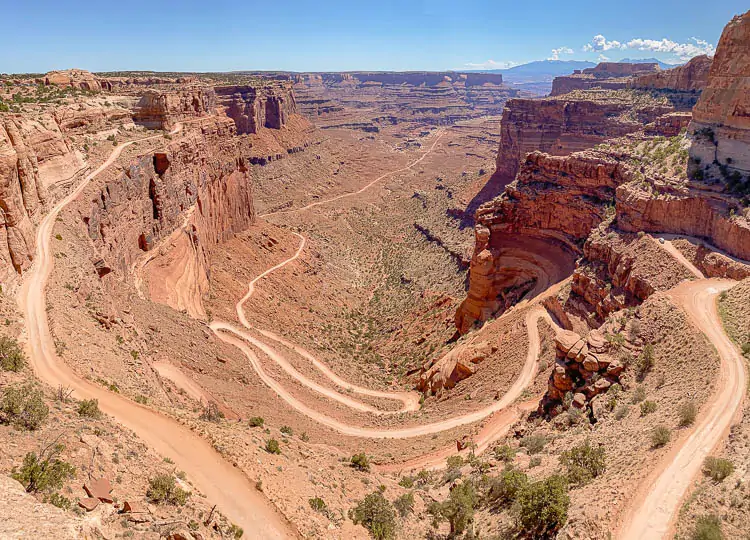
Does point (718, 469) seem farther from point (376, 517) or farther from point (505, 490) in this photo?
point (376, 517)

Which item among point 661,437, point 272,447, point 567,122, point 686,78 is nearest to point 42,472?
point 272,447

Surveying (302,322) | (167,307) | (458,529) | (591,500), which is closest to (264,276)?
(302,322)

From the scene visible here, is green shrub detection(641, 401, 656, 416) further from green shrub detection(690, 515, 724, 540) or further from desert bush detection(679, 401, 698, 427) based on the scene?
green shrub detection(690, 515, 724, 540)

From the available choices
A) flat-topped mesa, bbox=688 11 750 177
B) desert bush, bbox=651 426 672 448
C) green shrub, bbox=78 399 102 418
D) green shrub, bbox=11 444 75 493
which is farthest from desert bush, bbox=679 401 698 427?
flat-topped mesa, bbox=688 11 750 177

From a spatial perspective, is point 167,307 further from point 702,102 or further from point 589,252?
point 702,102

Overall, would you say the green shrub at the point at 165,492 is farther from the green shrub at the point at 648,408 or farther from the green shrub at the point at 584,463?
the green shrub at the point at 648,408

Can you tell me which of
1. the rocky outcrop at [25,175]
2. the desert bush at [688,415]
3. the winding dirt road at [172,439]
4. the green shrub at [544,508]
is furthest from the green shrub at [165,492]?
the desert bush at [688,415]
